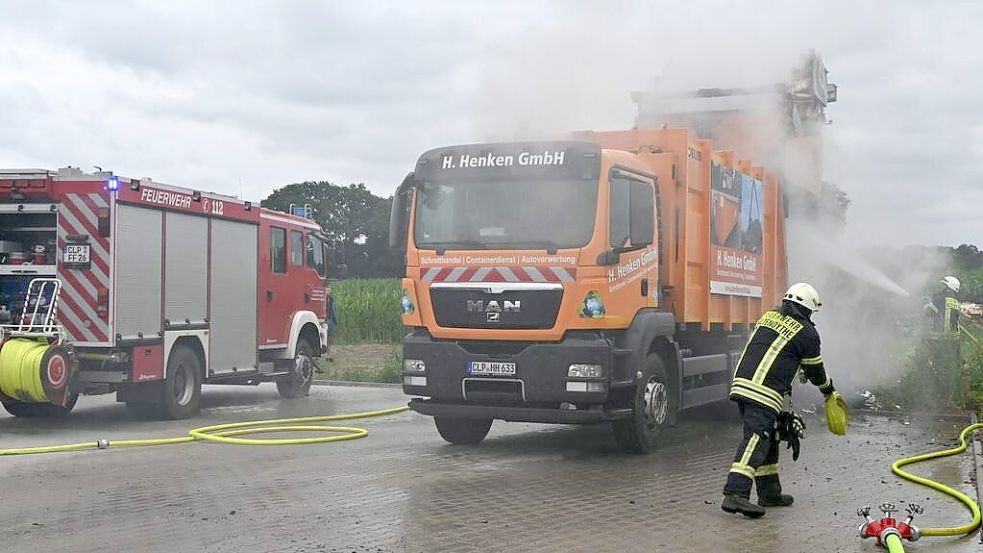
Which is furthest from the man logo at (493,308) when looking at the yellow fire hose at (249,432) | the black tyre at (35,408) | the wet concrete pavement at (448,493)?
the black tyre at (35,408)

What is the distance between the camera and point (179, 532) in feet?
23.4

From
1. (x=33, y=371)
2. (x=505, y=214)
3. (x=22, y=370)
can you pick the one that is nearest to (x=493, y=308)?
(x=505, y=214)

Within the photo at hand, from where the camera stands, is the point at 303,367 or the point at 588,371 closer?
the point at 588,371

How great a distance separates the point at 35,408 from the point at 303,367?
444 cm

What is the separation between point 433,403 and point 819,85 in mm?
8374

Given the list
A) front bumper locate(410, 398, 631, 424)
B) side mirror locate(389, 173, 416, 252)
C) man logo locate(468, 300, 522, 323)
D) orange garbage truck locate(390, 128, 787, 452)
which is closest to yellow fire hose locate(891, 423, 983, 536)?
orange garbage truck locate(390, 128, 787, 452)

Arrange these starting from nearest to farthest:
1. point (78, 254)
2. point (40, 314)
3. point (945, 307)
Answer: point (78, 254) < point (40, 314) < point (945, 307)

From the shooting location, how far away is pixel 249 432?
41.6 ft

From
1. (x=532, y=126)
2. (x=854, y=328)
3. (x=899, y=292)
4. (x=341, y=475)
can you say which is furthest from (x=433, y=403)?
(x=899, y=292)

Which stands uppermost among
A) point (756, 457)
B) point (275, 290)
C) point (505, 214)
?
point (505, 214)

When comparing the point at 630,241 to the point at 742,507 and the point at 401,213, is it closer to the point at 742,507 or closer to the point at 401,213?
the point at 401,213

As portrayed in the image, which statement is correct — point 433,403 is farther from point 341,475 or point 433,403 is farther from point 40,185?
point 40,185

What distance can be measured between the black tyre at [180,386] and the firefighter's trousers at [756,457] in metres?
8.30

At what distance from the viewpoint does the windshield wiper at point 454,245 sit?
10.3 metres
